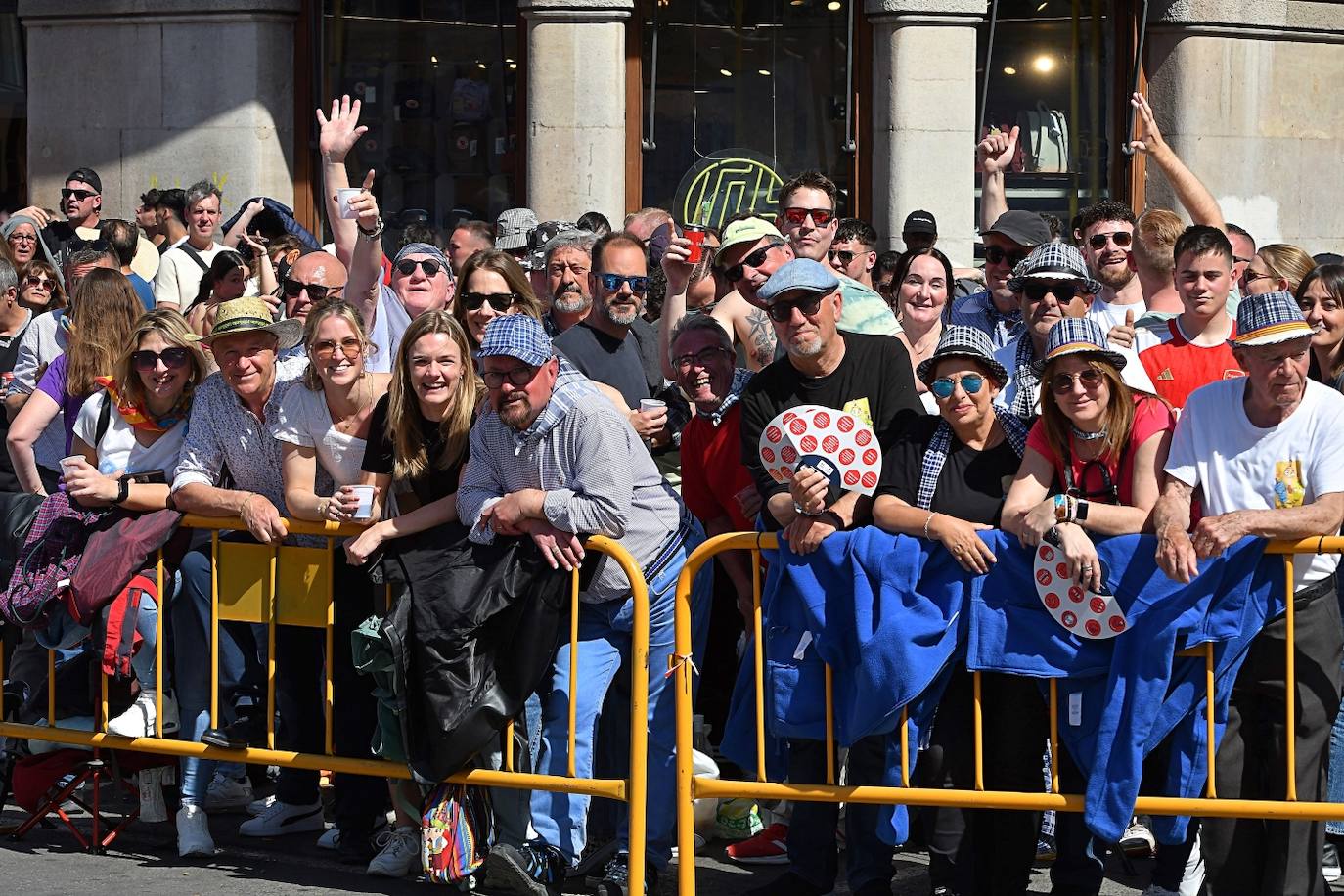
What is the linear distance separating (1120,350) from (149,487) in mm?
3612

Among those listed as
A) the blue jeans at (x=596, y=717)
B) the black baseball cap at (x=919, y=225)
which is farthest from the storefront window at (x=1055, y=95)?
the blue jeans at (x=596, y=717)

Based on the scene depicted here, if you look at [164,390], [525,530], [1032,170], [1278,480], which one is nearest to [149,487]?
[164,390]

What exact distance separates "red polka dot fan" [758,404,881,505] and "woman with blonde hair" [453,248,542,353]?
5.69 feet

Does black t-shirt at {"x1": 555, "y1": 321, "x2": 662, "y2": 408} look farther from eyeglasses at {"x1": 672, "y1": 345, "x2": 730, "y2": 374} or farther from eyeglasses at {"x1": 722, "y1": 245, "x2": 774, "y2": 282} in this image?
eyeglasses at {"x1": 672, "y1": 345, "x2": 730, "y2": 374}

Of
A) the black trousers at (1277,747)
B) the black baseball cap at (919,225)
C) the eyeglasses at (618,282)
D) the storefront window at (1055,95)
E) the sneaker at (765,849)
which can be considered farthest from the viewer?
the storefront window at (1055,95)

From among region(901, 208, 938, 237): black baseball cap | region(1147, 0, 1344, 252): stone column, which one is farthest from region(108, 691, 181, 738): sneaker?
region(1147, 0, 1344, 252): stone column

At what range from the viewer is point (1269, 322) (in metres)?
5.76

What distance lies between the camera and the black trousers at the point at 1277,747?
19.0 feet

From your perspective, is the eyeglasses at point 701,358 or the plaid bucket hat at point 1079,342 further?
the eyeglasses at point 701,358

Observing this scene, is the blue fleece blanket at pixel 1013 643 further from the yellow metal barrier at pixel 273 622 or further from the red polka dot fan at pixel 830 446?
the yellow metal barrier at pixel 273 622

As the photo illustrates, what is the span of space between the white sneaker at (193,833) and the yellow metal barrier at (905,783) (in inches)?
78.1

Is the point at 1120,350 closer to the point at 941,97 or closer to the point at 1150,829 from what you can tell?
the point at 1150,829

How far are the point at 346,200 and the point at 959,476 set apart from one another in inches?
131

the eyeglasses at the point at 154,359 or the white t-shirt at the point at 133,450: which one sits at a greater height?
the eyeglasses at the point at 154,359
